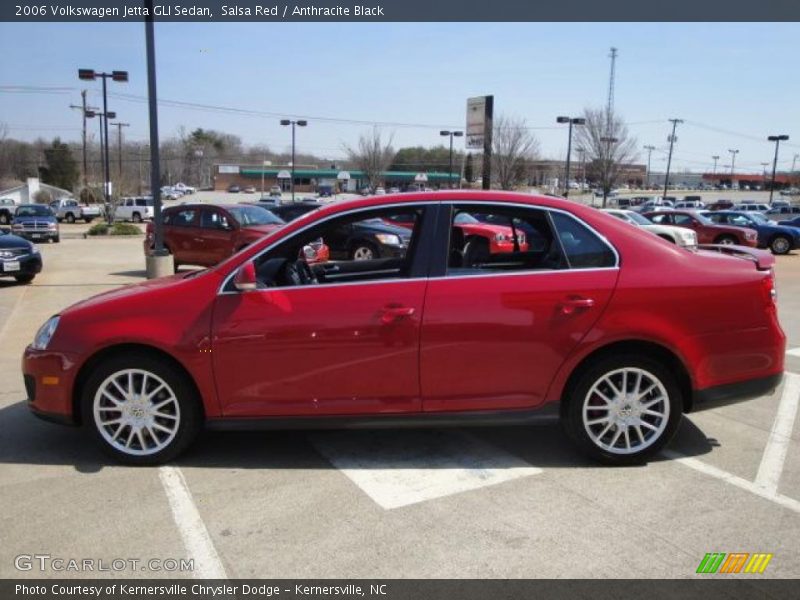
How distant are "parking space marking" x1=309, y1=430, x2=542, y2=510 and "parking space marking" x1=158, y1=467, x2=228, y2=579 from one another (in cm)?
91

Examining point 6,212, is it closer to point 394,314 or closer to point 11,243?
Result: point 11,243

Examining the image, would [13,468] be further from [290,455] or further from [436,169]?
[436,169]

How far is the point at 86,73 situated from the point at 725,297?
30109mm

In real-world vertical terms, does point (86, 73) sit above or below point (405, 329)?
above

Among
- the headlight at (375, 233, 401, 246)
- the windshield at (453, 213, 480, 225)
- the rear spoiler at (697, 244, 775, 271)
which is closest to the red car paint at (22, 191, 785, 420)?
the rear spoiler at (697, 244, 775, 271)

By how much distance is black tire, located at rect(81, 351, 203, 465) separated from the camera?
4.00 meters

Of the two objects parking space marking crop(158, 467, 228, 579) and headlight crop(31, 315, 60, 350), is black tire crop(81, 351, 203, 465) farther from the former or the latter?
headlight crop(31, 315, 60, 350)

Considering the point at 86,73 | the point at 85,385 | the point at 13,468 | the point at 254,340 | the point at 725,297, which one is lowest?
the point at 13,468

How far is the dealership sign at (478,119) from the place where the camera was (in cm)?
2516

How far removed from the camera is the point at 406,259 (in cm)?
412

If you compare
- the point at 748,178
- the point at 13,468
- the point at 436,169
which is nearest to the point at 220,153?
the point at 436,169

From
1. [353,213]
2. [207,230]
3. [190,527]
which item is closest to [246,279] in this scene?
[353,213]

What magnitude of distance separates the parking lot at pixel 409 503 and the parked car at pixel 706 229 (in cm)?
1757
